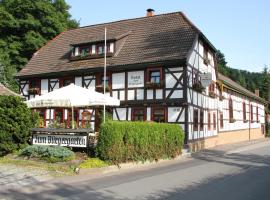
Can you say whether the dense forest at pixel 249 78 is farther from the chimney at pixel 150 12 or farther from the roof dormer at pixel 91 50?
the roof dormer at pixel 91 50

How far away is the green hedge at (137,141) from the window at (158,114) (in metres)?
4.46

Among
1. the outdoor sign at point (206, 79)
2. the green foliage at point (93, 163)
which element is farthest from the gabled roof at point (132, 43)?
the green foliage at point (93, 163)

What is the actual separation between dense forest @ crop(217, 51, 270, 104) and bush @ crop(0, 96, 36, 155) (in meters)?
60.9

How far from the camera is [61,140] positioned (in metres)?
16.3

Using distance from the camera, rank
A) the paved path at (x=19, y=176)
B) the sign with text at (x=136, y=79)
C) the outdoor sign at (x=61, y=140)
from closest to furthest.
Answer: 1. the paved path at (x=19, y=176)
2. the outdoor sign at (x=61, y=140)
3. the sign with text at (x=136, y=79)

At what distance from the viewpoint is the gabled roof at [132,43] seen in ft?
86.3

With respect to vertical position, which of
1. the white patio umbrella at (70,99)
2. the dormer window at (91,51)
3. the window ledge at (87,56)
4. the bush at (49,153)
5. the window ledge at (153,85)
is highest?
the dormer window at (91,51)

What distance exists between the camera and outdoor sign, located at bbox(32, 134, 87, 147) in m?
15.9

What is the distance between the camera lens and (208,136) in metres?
30.7

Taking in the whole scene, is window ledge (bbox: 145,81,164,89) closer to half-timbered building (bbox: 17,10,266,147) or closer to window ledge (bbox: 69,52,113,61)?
half-timbered building (bbox: 17,10,266,147)

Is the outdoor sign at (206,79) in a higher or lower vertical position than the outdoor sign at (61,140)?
higher

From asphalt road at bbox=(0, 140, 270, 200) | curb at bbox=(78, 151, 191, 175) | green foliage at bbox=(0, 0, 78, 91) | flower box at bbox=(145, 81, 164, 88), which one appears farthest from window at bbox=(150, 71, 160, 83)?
green foliage at bbox=(0, 0, 78, 91)

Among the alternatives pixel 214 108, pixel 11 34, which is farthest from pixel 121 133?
pixel 11 34

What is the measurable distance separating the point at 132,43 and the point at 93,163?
628 inches
